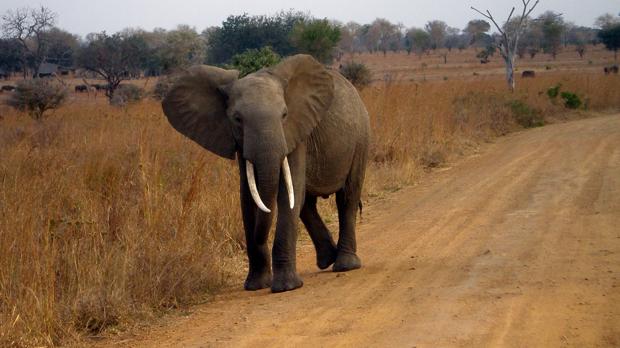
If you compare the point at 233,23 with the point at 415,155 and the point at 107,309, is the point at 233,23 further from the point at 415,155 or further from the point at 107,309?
the point at 107,309

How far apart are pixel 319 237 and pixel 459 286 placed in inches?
74.2

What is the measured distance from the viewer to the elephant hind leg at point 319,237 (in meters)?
7.84

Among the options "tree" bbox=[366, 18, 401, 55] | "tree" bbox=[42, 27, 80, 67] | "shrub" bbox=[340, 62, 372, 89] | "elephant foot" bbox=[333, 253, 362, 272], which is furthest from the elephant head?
"tree" bbox=[366, 18, 401, 55]

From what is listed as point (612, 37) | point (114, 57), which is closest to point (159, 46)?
point (114, 57)

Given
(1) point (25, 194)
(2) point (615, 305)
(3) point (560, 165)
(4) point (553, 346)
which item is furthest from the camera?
(3) point (560, 165)

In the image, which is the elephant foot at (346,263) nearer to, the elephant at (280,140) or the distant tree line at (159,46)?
the elephant at (280,140)

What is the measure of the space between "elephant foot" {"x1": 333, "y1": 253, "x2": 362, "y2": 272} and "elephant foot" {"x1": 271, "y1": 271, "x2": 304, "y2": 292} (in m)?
0.91

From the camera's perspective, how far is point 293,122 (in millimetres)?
6793

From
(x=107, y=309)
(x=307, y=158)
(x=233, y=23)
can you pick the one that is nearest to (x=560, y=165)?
(x=307, y=158)

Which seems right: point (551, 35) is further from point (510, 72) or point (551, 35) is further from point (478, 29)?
point (510, 72)

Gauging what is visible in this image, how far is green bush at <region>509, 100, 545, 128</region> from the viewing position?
2328 centimetres

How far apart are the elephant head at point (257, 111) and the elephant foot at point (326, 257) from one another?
1.39 m

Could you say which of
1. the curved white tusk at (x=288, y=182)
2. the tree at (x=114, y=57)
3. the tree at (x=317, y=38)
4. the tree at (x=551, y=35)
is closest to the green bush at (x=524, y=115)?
the tree at (x=317, y=38)

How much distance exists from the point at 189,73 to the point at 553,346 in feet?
12.6
